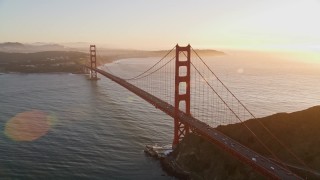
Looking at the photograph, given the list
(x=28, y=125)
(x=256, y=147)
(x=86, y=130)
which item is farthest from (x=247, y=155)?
(x=28, y=125)

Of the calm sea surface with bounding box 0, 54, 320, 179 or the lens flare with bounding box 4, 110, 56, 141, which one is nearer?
the calm sea surface with bounding box 0, 54, 320, 179

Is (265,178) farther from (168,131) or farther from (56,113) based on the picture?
(56,113)

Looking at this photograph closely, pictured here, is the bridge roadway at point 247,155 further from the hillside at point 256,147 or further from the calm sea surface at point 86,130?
the calm sea surface at point 86,130

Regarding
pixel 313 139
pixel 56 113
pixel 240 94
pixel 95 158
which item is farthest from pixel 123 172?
pixel 240 94

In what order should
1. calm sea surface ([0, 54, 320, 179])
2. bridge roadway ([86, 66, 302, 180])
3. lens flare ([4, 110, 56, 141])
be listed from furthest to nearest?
1. lens flare ([4, 110, 56, 141])
2. calm sea surface ([0, 54, 320, 179])
3. bridge roadway ([86, 66, 302, 180])

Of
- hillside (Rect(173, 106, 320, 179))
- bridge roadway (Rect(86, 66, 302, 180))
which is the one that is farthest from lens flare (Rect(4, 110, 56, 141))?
bridge roadway (Rect(86, 66, 302, 180))

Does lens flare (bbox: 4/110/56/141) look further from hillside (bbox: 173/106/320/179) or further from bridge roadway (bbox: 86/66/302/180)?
bridge roadway (bbox: 86/66/302/180)

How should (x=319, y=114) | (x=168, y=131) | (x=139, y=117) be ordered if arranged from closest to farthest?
(x=319, y=114)
(x=168, y=131)
(x=139, y=117)
